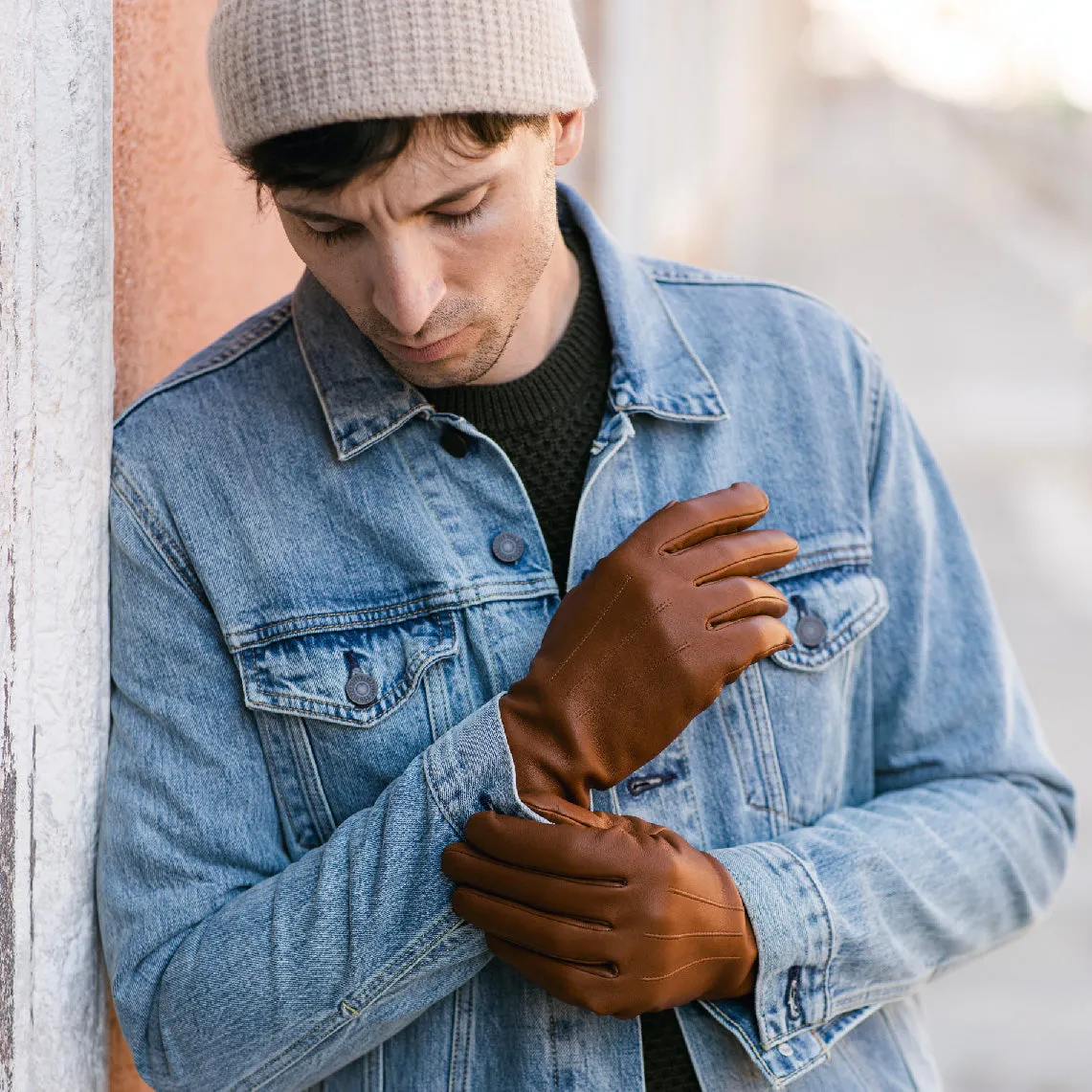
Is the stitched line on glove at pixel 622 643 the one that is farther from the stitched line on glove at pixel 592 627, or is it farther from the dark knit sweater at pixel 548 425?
the dark knit sweater at pixel 548 425

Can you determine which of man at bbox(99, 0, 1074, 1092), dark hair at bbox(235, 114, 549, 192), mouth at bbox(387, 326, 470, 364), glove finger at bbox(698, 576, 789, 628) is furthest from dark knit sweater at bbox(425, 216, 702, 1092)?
dark hair at bbox(235, 114, 549, 192)

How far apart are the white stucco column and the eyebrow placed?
0.77ft

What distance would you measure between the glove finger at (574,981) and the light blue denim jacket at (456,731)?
7 centimetres

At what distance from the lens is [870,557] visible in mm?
1714

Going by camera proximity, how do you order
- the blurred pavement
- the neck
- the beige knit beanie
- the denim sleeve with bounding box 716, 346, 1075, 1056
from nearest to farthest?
the beige knit beanie < the denim sleeve with bounding box 716, 346, 1075, 1056 < the neck < the blurred pavement

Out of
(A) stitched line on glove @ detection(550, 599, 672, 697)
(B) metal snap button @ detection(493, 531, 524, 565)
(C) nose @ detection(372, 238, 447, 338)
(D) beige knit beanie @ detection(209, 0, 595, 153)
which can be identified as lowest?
(A) stitched line on glove @ detection(550, 599, 672, 697)

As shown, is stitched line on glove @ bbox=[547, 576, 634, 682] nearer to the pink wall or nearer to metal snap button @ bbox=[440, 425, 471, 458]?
metal snap button @ bbox=[440, 425, 471, 458]

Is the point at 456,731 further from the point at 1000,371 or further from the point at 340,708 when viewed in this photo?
the point at 1000,371

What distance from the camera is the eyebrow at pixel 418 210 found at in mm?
1396

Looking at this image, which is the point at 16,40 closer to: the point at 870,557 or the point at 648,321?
the point at 648,321

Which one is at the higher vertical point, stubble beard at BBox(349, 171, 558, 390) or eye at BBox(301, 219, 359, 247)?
eye at BBox(301, 219, 359, 247)

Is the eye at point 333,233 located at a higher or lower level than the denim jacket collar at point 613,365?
higher

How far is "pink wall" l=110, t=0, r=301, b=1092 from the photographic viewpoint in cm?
170

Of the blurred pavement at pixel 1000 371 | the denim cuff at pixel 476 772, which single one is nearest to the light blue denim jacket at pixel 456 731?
the denim cuff at pixel 476 772
